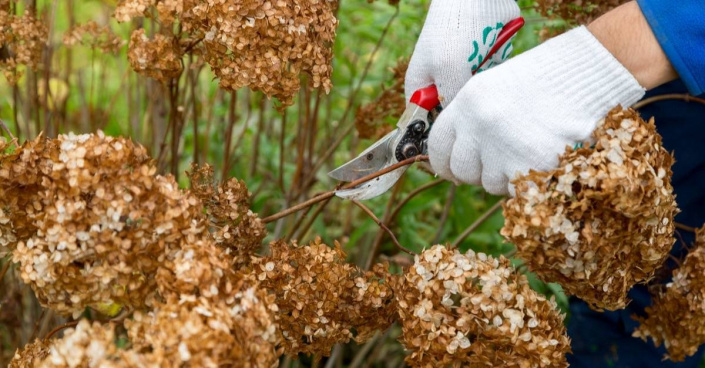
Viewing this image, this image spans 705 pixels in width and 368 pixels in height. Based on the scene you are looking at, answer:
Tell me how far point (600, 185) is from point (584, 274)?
0.16 metres

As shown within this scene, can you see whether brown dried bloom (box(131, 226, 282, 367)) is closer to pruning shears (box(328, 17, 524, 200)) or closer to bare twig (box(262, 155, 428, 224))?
bare twig (box(262, 155, 428, 224))

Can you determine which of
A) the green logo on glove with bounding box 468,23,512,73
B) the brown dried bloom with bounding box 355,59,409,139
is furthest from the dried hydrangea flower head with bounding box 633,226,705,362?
the brown dried bloom with bounding box 355,59,409,139

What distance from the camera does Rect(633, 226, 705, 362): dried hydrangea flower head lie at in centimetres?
143

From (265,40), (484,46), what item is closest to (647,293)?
(484,46)

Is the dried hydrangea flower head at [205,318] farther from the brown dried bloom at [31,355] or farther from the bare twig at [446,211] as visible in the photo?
the bare twig at [446,211]

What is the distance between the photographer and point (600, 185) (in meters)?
1.10

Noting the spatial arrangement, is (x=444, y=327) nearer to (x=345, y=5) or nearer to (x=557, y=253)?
(x=557, y=253)

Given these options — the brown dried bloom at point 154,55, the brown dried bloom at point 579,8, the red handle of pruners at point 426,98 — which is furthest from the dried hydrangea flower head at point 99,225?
the brown dried bloom at point 579,8

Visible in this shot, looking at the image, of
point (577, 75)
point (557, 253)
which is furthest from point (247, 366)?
point (577, 75)

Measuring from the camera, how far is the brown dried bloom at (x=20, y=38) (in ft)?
5.22

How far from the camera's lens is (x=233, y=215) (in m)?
1.37

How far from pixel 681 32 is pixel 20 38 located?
138cm

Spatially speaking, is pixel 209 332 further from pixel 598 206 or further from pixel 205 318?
pixel 598 206

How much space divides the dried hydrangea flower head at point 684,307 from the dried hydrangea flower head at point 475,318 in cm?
37
